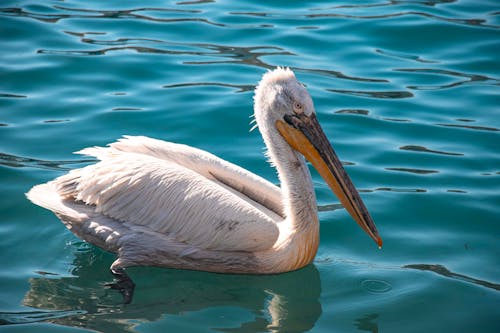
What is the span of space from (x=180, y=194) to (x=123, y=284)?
0.62m

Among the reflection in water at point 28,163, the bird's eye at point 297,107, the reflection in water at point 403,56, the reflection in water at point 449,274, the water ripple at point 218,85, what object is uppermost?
the reflection in water at point 403,56

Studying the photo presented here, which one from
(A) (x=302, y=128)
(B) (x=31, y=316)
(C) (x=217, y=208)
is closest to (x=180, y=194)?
(C) (x=217, y=208)

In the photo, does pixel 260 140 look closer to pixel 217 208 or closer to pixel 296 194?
pixel 296 194

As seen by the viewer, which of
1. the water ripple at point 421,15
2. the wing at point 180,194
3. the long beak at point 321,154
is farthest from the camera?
the water ripple at point 421,15

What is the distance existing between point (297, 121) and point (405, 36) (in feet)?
13.3

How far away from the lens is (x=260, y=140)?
6633 mm

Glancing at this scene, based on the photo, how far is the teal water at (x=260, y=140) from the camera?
4.55 metres

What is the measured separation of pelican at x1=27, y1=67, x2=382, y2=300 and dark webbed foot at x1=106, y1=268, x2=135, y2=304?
2 centimetres

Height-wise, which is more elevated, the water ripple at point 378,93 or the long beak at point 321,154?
the water ripple at point 378,93

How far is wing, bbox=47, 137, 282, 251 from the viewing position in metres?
4.66

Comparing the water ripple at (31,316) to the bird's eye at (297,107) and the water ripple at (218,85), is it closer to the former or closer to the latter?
the bird's eye at (297,107)

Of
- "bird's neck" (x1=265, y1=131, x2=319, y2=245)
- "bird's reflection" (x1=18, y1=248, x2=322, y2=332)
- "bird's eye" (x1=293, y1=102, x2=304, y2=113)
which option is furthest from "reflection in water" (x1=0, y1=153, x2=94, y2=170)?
"bird's eye" (x1=293, y1=102, x2=304, y2=113)

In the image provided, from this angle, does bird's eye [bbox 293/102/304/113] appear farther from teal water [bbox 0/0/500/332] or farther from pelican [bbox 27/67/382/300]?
teal water [bbox 0/0/500/332]

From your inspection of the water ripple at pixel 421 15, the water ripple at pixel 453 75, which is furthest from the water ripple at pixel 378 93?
the water ripple at pixel 421 15
